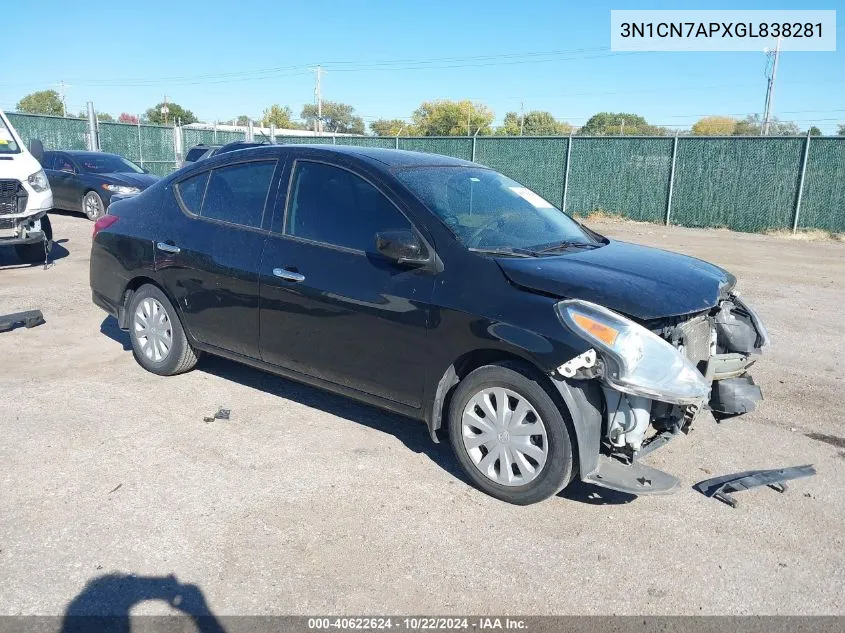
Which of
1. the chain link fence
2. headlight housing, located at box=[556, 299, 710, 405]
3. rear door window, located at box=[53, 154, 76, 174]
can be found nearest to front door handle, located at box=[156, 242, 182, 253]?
headlight housing, located at box=[556, 299, 710, 405]

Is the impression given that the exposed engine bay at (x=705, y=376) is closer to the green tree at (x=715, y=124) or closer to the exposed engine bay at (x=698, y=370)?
the exposed engine bay at (x=698, y=370)

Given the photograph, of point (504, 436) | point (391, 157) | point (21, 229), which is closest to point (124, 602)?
point (504, 436)

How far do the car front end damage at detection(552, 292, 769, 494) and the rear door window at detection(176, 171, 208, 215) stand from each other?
2.95 m

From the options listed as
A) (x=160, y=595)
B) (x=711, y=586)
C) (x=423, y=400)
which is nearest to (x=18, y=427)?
(x=160, y=595)

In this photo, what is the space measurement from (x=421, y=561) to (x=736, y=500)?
5.91 ft

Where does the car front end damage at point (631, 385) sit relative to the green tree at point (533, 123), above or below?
below

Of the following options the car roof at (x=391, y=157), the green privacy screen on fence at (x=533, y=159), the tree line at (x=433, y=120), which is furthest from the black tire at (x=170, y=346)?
the tree line at (x=433, y=120)

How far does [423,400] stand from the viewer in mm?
3969

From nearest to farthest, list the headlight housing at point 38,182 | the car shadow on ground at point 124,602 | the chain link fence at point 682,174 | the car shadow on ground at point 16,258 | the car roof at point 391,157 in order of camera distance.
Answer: the car shadow on ground at point 124,602 → the car roof at point 391,157 → the headlight housing at point 38,182 → the car shadow on ground at point 16,258 → the chain link fence at point 682,174

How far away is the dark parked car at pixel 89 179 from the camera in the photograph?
14734mm

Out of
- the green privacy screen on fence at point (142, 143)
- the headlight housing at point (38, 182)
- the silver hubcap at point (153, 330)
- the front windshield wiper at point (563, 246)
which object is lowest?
the silver hubcap at point (153, 330)

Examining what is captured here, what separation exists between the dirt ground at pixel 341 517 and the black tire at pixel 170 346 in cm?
13

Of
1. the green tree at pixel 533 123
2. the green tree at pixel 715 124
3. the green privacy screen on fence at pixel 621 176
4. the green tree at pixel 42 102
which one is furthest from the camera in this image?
the green tree at pixel 42 102

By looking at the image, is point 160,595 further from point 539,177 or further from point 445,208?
point 539,177
